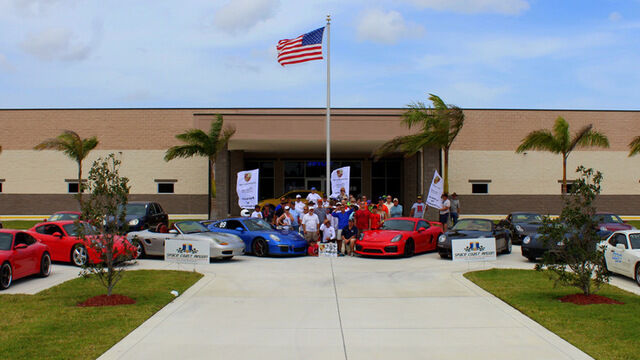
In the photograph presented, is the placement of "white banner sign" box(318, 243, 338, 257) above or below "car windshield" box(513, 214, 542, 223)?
below

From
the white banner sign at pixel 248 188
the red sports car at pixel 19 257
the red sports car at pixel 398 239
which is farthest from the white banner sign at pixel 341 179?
the red sports car at pixel 19 257

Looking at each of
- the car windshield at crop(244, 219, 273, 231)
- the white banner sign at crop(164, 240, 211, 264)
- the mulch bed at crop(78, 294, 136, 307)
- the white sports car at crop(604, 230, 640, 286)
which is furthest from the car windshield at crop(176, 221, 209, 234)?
the white sports car at crop(604, 230, 640, 286)

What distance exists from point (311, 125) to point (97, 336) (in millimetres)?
23051

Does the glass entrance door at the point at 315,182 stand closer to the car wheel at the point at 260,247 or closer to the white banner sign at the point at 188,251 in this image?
the car wheel at the point at 260,247

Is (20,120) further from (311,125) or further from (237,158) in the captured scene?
(311,125)

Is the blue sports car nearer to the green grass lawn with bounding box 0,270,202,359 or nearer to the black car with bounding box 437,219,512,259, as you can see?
the black car with bounding box 437,219,512,259

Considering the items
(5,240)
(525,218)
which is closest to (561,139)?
(525,218)

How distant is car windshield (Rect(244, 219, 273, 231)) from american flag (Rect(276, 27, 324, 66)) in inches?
317

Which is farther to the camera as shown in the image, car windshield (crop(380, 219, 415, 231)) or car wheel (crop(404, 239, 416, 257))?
car windshield (crop(380, 219, 415, 231))

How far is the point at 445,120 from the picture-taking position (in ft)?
86.6

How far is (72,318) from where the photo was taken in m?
8.88

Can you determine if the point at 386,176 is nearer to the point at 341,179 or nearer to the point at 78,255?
the point at 341,179

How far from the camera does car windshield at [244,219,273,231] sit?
18188 mm

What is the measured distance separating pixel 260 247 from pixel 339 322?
9.23 metres
